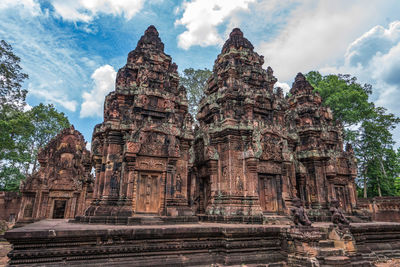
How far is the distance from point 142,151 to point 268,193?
19.0ft

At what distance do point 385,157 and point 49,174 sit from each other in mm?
29559

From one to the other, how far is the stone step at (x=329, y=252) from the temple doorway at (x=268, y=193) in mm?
3704

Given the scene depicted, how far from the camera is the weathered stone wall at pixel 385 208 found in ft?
63.5

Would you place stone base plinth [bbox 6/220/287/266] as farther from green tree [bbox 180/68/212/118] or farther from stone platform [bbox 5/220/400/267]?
green tree [bbox 180/68/212/118]

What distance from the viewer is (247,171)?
10867 millimetres

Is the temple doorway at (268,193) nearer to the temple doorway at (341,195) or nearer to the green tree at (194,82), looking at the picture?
the temple doorway at (341,195)

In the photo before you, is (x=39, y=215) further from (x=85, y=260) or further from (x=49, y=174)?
(x=85, y=260)

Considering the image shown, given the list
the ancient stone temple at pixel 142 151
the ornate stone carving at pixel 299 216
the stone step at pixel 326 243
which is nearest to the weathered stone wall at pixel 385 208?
the stone step at pixel 326 243

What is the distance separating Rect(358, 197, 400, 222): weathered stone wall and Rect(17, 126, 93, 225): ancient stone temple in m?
20.4

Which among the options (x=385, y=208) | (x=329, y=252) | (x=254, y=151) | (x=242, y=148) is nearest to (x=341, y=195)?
(x=385, y=208)

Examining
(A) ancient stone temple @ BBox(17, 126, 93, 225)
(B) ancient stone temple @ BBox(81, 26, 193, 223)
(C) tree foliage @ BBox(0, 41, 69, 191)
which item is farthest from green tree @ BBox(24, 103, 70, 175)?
(B) ancient stone temple @ BBox(81, 26, 193, 223)

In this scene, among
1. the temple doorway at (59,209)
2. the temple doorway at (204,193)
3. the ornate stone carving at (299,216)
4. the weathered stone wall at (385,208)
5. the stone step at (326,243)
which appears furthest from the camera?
the weathered stone wall at (385,208)

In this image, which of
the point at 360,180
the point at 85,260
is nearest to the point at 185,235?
the point at 85,260

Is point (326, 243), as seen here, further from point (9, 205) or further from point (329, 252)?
point (9, 205)
